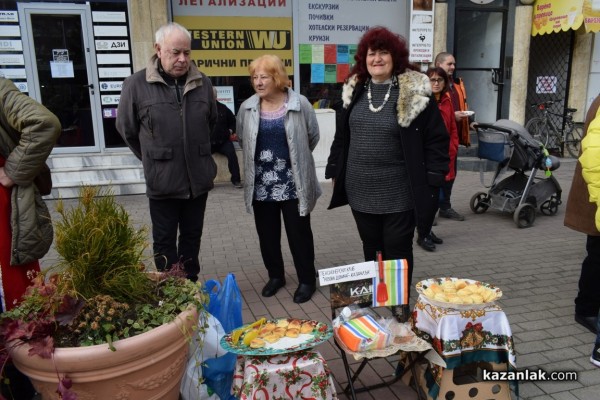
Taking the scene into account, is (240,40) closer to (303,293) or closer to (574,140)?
(303,293)

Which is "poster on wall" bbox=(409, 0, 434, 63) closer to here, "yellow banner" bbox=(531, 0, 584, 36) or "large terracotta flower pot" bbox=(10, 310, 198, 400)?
"yellow banner" bbox=(531, 0, 584, 36)

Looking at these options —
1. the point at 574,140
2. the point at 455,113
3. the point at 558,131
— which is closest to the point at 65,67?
the point at 455,113

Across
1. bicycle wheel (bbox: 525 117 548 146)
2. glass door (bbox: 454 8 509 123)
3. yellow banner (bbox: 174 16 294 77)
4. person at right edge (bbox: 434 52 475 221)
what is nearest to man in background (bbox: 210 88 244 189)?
yellow banner (bbox: 174 16 294 77)

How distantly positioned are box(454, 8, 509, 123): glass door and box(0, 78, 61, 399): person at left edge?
881 cm

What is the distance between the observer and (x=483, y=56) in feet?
34.6

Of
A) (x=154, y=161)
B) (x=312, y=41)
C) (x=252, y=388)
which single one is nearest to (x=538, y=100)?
(x=312, y=41)

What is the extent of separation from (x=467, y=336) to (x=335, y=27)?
24.8ft

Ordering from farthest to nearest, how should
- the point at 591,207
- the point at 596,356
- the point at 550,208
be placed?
1. the point at 550,208
2. the point at 591,207
3. the point at 596,356

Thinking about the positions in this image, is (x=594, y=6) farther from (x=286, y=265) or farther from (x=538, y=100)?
(x=286, y=265)

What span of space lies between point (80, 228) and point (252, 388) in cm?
104

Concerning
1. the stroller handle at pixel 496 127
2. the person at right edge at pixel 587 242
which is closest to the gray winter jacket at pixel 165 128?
the person at right edge at pixel 587 242

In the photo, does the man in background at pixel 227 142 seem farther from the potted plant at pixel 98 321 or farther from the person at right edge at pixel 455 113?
the potted plant at pixel 98 321

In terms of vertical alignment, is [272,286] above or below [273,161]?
below

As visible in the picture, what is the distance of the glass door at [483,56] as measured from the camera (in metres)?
10.1
